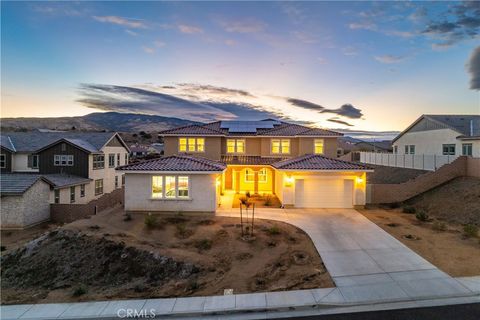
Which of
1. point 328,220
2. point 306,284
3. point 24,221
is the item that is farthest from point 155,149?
point 306,284

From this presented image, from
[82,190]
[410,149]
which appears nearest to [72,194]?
[82,190]

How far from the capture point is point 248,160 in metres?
25.9

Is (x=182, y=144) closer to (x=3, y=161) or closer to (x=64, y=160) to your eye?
(x=64, y=160)

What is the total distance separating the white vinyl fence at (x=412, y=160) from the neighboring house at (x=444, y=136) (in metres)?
3.71

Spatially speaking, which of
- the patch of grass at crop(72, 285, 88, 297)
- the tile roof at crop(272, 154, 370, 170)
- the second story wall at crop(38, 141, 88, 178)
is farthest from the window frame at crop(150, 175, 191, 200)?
the second story wall at crop(38, 141, 88, 178)

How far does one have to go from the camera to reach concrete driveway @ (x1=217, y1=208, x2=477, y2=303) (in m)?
8.60

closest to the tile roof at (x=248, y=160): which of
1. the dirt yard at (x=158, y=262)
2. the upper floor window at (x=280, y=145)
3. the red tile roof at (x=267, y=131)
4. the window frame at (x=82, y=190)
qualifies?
the upper floor window at (x=280, y=145)

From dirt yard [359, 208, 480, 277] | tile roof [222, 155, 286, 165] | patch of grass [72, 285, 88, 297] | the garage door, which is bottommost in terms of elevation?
patch of grass [72, 285, 88, 297]

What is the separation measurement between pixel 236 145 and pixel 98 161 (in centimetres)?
1690

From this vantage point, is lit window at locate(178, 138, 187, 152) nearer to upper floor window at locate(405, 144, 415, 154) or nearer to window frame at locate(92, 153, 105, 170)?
window frame at locate(92, 153, 105, 170)

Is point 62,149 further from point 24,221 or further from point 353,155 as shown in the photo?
point 353,155

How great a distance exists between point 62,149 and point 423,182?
117 feet

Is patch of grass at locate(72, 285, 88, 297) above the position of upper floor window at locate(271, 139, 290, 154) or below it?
below

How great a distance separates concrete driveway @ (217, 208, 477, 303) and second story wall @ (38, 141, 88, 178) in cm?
2374
